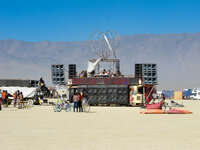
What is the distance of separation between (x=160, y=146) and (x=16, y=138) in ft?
13.2

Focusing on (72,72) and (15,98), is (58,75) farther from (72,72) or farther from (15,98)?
(15,98)

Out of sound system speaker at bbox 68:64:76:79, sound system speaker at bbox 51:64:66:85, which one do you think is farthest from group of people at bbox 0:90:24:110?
sound system speaker at bbox 68:64:76:79

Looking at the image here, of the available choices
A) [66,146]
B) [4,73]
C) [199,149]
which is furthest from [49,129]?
[4,73]

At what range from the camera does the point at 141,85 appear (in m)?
41.2

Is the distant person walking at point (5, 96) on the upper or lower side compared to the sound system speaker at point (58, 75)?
lower

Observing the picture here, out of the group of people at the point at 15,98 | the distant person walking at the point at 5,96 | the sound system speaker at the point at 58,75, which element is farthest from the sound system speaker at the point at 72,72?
the distant person walking at the point at 5,96

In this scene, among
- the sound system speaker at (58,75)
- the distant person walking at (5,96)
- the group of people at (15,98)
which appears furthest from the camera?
the sound system speaker at (58,75)

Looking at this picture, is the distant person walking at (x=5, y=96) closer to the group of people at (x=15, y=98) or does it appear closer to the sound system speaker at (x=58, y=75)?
the group of people at (x=15, y=98)

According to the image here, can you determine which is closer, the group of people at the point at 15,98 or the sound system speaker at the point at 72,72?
the group of people at the point at 15,98

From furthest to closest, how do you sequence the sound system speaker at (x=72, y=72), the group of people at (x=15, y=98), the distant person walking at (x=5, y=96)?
1. the sound system speaker at (x=72, y=72)
2. the distant person walking at (x=5, y=96)
3. the group of people at (x=15, y=98)

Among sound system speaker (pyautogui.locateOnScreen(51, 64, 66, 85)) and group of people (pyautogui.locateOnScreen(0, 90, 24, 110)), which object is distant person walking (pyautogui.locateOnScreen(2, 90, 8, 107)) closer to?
group of people (pyautogui.locateOnScreen(0, 90, 24, 110))

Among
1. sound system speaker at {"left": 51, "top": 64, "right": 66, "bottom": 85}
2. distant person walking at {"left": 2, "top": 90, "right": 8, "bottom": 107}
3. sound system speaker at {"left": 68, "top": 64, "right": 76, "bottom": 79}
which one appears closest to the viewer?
distant person walking at {"left": 2, "top": 90, "right": 8, "bottom": 107}

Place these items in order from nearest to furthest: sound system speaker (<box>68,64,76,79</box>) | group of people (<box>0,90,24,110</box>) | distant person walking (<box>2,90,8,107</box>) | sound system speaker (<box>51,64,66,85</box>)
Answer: group of people (<box>0,90,24,110</box>)
distant person walking (<box>2,90,8,107</box>)
sound system speaker (<box>51,64,66,85</box>)
sound system speaker (<box>68,64,76,79</box>)

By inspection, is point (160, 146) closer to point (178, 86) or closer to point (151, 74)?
point (151, 74)
